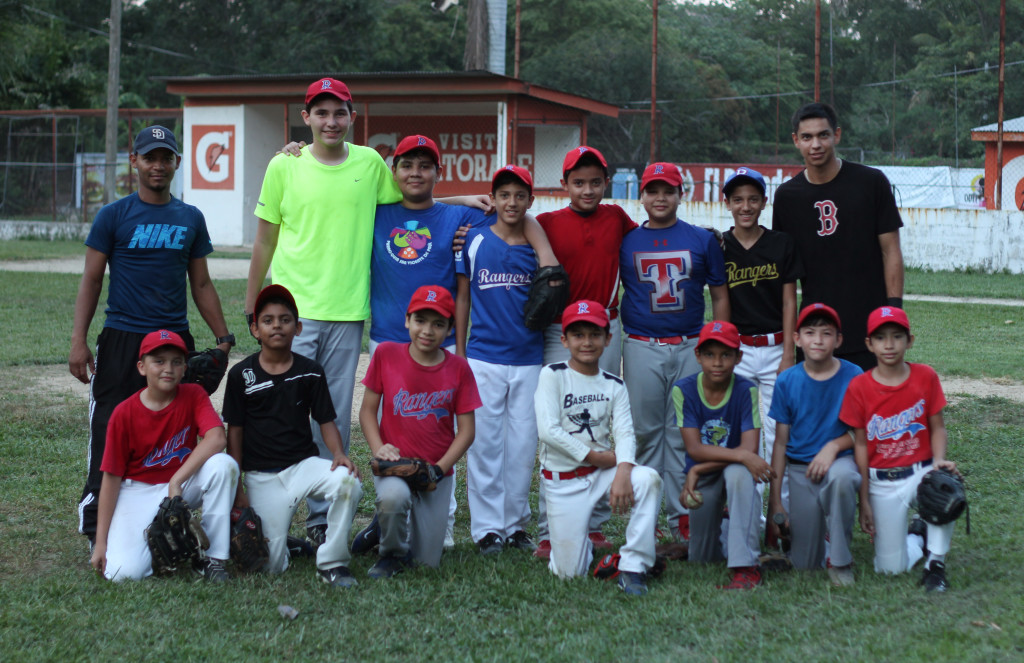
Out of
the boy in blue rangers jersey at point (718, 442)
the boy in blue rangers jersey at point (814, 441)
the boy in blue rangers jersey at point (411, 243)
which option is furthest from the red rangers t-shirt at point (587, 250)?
the boy in blue rangers jersey at point (814, 441)

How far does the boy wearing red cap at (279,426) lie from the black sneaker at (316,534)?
31 centimetres

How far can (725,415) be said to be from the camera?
470 centimetres

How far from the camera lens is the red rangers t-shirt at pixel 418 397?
4754mm

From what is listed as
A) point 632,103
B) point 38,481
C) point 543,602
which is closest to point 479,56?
point 632,103

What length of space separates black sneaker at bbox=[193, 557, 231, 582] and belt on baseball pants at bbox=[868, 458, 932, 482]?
2777 millimetres

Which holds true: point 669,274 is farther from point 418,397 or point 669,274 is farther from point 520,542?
point 520,542

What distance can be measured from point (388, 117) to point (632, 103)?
48.1 feet

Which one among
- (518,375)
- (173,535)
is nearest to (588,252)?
(518,375)

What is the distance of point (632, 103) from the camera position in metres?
38.0

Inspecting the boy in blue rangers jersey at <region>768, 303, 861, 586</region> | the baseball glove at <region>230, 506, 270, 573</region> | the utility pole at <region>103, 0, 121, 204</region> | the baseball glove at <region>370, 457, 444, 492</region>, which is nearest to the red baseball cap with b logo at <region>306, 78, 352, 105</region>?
the baseball glove at <region>370, 457, 444, 492</region>

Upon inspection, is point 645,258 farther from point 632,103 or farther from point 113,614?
point 632,103

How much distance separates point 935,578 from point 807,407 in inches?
34.1

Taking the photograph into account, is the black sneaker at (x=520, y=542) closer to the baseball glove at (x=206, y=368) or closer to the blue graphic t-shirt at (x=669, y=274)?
the blue graphic t-shirt at (x=669, y=274)

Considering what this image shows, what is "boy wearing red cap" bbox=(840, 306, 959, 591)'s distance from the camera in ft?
14.6
